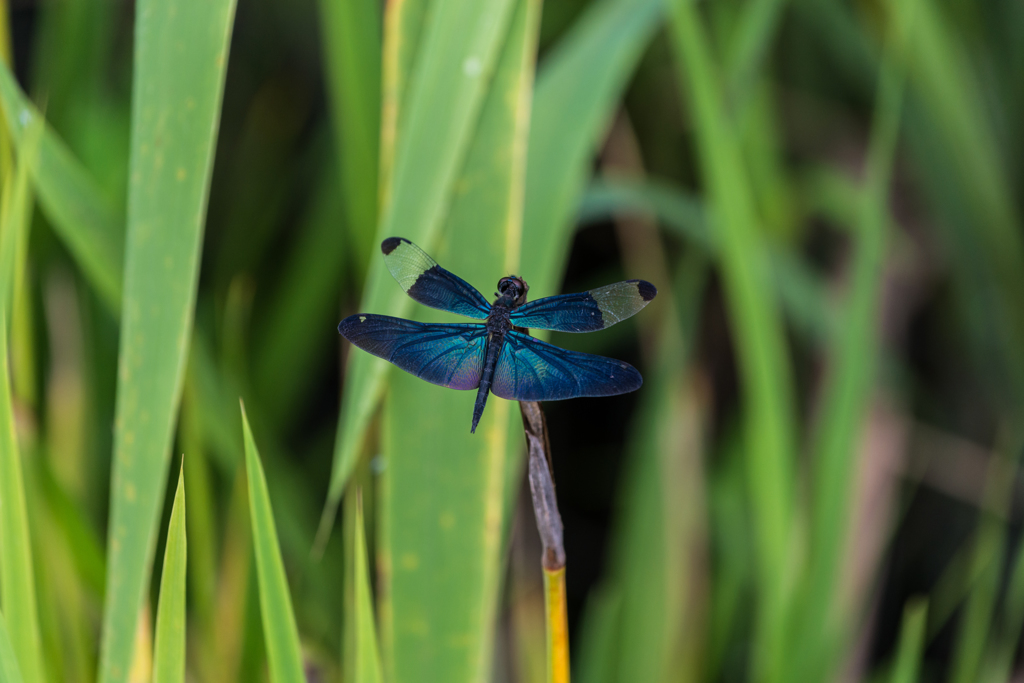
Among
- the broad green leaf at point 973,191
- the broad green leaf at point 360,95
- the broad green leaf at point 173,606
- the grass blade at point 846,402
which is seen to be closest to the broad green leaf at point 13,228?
the broad green leaf at point 173,606

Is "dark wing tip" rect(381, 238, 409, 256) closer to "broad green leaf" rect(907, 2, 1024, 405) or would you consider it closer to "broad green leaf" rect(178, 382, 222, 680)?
"broad green leaf" rect(178, 382, 222, 680)

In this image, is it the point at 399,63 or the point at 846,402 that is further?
the point at 846,402

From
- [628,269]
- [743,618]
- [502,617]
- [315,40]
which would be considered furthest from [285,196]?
[743,618]

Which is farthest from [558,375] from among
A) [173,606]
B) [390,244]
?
[173,606]

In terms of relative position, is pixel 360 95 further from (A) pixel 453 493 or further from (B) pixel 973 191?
(B) pixel 973 191

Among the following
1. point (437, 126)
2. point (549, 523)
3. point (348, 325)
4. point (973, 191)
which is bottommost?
point (549, 523)

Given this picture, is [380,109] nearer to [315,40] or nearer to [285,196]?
[285,196]

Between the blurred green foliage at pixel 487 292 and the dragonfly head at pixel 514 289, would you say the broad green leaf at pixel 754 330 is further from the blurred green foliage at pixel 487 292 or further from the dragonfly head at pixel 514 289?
the dragonfly head at pixel 514 289
